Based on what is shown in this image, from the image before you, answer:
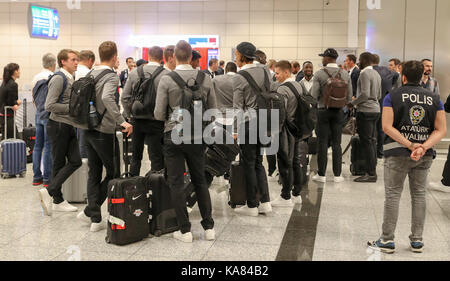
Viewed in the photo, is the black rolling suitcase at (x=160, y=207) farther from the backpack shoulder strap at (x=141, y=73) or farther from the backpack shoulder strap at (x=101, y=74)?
the backpack shoulder strap at (x=141, y=73)

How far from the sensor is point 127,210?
4059 millimetres

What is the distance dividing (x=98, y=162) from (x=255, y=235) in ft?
5.29

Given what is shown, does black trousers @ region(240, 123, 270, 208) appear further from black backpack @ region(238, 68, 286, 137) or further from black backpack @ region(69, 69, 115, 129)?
black backpack @ region(69, 69, 115, 129)

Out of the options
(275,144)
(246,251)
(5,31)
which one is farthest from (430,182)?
(5,31)

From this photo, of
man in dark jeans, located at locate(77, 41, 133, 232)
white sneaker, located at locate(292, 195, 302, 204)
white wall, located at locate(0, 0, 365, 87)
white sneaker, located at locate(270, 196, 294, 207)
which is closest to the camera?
man in dark jeans, located at locate(77, 41, 133, 232)

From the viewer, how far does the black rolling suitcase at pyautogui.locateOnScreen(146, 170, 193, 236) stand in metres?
4.30

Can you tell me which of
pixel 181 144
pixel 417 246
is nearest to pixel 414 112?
pixel 417 246

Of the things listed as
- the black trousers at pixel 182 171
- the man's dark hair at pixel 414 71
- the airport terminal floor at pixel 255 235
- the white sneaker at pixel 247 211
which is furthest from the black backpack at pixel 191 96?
the man's dark hair at pixel 414 71

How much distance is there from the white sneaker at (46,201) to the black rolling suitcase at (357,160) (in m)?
4.41

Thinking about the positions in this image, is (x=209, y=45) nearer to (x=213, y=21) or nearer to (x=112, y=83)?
Answer: (x=213, y=21)

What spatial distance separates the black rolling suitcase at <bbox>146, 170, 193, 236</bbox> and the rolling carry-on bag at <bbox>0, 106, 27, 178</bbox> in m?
3.49

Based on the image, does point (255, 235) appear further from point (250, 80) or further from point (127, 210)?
point (250, 80)

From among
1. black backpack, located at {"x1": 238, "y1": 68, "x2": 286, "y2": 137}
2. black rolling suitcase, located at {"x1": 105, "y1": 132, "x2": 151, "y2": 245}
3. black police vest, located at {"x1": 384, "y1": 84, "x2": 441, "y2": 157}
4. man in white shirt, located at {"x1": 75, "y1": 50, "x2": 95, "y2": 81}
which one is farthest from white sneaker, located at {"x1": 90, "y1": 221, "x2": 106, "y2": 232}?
black police vest, located at {"x1": 384, "y1": 84, "x2": 441, "y2": 157}

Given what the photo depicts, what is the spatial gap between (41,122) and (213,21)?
8803 millimetres
